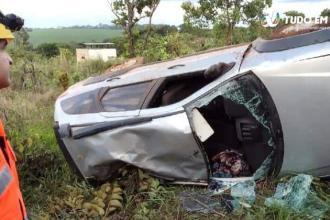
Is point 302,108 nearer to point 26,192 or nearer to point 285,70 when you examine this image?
point 285,70

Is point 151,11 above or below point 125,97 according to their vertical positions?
above

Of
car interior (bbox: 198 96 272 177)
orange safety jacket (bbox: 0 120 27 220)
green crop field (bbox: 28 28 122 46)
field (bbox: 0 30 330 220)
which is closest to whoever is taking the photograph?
orange safety jacket (bbox: 0 120 27 220)

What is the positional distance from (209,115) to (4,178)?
2.57 meters

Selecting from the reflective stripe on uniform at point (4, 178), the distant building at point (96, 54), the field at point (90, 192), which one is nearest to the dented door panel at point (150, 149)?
the field at point (90, 192)

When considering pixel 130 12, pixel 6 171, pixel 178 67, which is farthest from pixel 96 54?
pixel 6 171

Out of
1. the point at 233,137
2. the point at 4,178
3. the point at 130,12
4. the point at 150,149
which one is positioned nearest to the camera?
the point at 4,178

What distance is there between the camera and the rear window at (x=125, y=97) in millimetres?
4047

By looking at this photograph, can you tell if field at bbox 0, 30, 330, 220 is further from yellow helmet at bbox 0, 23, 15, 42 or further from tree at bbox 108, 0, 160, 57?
tree at bbox 108, 0, 160, 57

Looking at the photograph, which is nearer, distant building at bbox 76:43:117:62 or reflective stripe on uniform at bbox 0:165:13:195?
reflective stripe on uniform at bbox 0:165:13:195

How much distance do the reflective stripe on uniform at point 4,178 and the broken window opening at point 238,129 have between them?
2110 mm

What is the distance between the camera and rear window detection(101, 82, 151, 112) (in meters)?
4.05

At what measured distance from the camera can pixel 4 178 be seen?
5.80 feet

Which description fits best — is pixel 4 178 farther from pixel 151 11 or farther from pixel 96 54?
pixel 96 54

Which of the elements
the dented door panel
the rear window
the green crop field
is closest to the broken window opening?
the dented door panel
